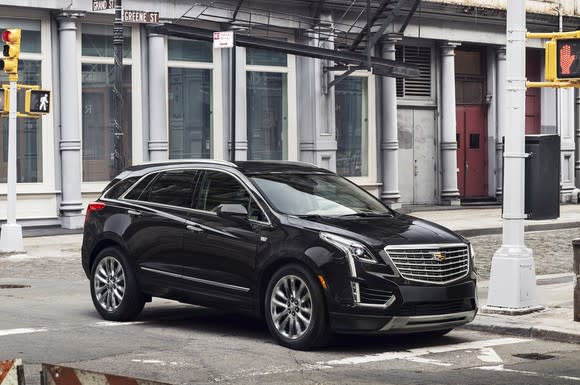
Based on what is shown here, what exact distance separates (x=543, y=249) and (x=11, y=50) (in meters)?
10.2

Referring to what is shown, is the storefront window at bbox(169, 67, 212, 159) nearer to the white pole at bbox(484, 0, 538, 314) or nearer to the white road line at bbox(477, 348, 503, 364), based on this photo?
the white pole at bbox(484, 0, 538, 314)

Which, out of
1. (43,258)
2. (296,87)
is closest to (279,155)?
(296,87)

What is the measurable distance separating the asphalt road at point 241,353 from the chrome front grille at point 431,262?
0.66 meters

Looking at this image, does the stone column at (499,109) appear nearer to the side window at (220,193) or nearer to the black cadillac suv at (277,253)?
the black cadillac suv at (277,253)

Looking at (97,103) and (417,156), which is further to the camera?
(417,156)

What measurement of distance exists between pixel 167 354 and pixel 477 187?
24894 mm

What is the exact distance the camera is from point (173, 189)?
1207 cm

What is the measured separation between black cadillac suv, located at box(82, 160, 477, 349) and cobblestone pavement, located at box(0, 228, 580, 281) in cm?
501

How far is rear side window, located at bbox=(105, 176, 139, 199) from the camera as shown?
12.6 meters

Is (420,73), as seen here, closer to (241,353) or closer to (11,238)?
(11,238)

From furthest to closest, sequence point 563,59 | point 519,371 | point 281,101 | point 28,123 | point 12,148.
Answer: point 281,101 < point 28,123 < point 12,148 < point 563,59 < point 519,371

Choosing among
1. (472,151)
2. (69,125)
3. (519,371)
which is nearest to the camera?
(519,371)

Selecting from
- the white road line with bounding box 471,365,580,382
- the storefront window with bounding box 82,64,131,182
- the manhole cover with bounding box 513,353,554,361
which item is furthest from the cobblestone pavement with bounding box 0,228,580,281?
the white road line with bounding box 471,365,580,382

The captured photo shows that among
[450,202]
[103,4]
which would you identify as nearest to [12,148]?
[103,4]
